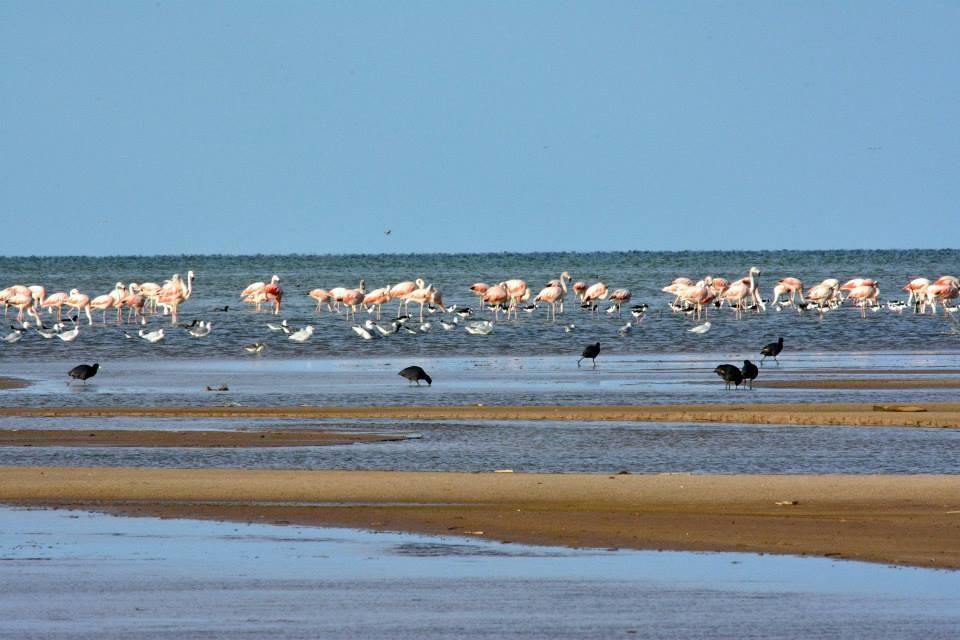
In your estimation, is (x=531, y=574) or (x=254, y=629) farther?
(x=531, y=574)

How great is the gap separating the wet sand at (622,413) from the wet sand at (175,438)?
178 centimetres

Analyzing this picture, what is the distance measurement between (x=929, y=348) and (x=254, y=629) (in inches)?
986

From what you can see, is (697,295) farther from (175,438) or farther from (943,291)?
(175,438)

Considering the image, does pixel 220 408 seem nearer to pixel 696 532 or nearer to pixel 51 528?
pixel 51 528

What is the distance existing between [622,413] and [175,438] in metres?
4.77

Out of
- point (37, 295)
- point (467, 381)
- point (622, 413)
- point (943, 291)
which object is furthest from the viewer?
point (37, 295)

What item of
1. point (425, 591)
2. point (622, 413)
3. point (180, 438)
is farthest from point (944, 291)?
point (425, 591)

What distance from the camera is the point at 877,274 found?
260ft

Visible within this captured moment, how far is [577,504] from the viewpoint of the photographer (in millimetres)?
10781

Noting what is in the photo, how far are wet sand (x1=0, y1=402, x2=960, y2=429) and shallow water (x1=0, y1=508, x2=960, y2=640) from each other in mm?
7999

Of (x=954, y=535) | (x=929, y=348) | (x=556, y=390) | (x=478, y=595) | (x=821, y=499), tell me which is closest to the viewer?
(x=478, y=595)

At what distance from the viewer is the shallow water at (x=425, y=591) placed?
274 inches

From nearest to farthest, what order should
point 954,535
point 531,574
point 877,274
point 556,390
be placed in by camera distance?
point 531,574
point 954,535
point 556,390
point 877,274

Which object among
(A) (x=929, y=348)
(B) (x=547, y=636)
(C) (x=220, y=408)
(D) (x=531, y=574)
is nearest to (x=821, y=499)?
(D) (x=531, y=574)
